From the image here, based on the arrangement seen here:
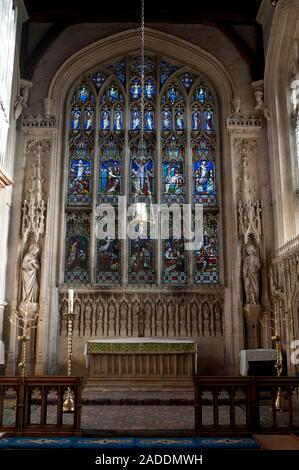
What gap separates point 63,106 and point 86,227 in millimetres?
3384

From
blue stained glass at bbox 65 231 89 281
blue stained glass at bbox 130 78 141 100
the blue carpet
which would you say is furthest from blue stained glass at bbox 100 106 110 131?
the blue carpet

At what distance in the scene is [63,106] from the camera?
503 inches

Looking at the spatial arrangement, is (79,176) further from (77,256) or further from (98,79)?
(98,79)

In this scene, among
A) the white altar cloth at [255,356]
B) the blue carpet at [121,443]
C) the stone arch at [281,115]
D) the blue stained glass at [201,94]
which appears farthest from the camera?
the blue stained glass at [201,94]

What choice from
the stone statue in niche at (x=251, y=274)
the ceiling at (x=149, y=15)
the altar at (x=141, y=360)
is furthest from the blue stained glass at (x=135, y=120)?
the altar at (x=141, y=360)

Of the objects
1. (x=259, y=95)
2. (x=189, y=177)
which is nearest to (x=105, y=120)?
(x=189, y=177)

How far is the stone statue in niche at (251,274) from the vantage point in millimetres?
10930

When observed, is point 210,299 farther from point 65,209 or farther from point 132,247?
point 65,209

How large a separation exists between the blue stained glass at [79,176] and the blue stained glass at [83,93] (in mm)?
1756

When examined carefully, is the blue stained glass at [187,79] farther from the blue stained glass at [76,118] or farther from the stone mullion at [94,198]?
the blue stained glass at [76,118]

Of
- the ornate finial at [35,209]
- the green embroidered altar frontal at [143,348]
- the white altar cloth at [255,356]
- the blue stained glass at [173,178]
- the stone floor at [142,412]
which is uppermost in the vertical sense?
the blue stained glass at [173,178]

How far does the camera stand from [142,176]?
40.9 feet

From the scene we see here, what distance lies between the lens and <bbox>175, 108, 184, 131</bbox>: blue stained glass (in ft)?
42.2
